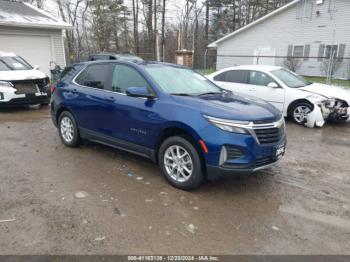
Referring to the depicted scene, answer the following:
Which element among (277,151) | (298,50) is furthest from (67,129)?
(298,50)

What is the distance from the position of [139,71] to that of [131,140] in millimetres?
1043

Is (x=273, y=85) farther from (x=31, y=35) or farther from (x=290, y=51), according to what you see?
(x=290, y=51)

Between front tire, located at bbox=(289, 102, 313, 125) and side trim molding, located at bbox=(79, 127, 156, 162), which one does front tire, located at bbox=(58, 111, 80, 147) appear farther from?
front tire, located at bbox=(289, 102, 313, 125)

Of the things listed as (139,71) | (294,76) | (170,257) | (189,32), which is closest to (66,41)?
(189,32)

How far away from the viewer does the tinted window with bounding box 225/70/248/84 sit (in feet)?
29.2

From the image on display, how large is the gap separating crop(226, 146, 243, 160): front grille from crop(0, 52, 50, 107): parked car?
25.2 ft

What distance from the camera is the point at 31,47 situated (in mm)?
15523

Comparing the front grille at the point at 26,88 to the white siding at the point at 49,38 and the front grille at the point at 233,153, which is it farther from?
the front grille at the point at 233,153

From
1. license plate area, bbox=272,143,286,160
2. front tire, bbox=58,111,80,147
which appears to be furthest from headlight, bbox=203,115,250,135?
front tire, bbox=58,111,80,147

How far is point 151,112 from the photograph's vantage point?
4.31m

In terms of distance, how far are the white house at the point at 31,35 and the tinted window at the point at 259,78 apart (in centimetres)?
1143

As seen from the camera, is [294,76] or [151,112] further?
[294,76]

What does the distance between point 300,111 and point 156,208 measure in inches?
227

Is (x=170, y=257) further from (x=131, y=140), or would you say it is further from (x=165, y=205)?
(x=131, y=140)
